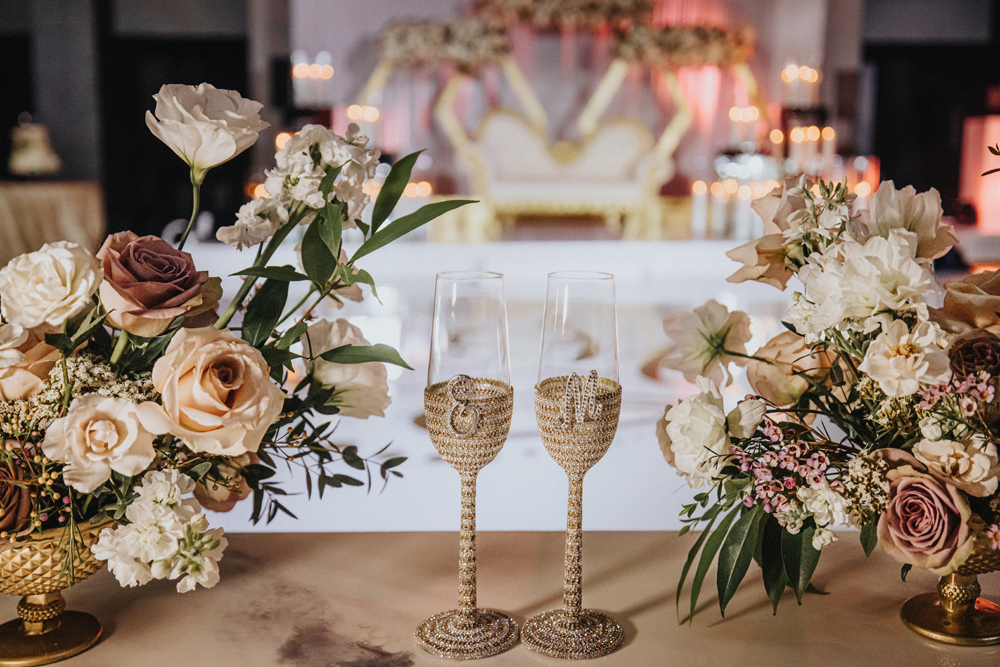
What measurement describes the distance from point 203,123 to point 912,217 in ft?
1.90

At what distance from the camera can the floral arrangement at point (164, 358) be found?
1.94 feet

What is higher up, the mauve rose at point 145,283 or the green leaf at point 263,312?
the mauve rose at point 145,283

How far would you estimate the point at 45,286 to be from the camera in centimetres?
61

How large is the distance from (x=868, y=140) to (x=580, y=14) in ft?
11.2

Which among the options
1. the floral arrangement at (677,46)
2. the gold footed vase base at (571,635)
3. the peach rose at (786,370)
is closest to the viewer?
Answer: the gold footed vase base at (571,635)

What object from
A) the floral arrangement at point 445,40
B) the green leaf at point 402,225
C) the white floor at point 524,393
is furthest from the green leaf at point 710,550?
the floral arrangement at point 445,40

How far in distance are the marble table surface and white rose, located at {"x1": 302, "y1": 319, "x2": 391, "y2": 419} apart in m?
0.19

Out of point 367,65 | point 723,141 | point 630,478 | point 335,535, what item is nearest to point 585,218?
point 723,141

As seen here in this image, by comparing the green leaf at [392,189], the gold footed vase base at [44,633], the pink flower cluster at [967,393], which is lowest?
the gold footed vase base at [44,633]

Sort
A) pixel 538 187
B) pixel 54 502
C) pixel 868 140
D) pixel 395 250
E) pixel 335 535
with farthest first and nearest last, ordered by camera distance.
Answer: pixel 868 140 → pixel 538 187 → pixel 395 250 → pixel 335 535 → pixel 54 502

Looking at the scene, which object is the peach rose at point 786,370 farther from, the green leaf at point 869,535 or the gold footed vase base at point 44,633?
the gold footed vase base at point 44,633

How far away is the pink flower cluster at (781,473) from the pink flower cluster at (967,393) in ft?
0.28

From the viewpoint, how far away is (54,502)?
65cm

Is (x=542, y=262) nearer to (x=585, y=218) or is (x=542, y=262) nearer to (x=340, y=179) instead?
(x=340, y=179)
